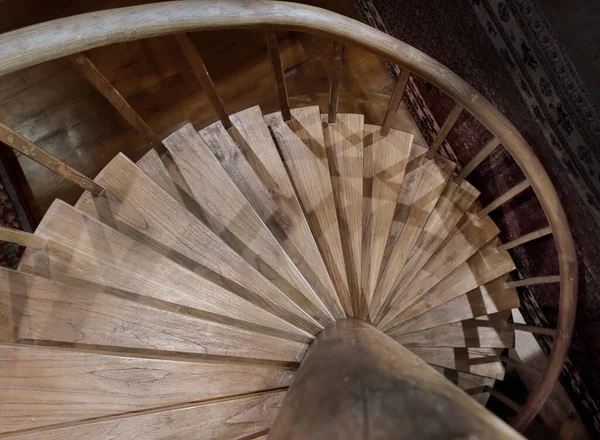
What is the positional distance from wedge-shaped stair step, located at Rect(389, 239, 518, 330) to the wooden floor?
3.67 feet

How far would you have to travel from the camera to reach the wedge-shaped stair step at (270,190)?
1848 mm

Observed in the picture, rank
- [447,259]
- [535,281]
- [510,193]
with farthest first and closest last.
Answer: [447,259], [535,281], [510,193]

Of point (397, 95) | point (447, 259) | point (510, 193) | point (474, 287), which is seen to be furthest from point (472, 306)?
point (397, 95)

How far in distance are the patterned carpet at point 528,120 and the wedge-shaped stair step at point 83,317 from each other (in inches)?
60.4

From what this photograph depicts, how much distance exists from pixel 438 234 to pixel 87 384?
1771mm

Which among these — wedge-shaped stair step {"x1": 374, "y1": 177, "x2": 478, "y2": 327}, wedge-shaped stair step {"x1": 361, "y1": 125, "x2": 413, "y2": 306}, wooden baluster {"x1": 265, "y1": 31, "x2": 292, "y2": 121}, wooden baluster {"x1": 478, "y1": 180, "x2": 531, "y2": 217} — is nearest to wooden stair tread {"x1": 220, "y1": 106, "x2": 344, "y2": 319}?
wooden baluster {"x1": 265, "y1": 31, "x2": 292, "y2": 121}

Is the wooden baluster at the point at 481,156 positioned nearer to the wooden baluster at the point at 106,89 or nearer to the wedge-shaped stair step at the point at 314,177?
the wedge-shaped stair step at the point at 314,177

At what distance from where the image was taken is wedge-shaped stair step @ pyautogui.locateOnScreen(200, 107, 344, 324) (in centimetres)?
185

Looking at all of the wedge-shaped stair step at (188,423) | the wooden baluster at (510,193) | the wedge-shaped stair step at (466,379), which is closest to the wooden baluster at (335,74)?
the wooden baluster at (510,193)

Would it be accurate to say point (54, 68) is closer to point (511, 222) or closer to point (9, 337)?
point (9, 337)

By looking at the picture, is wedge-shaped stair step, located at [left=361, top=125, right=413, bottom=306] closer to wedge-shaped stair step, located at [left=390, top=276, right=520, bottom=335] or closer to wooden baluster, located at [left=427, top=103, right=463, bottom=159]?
wooden baluster, located at [left=427, top=103, right=463, bottom=159]

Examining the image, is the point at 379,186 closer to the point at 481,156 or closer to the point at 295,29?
the point at 481,156

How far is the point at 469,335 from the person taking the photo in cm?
266

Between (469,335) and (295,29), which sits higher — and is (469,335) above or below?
below
